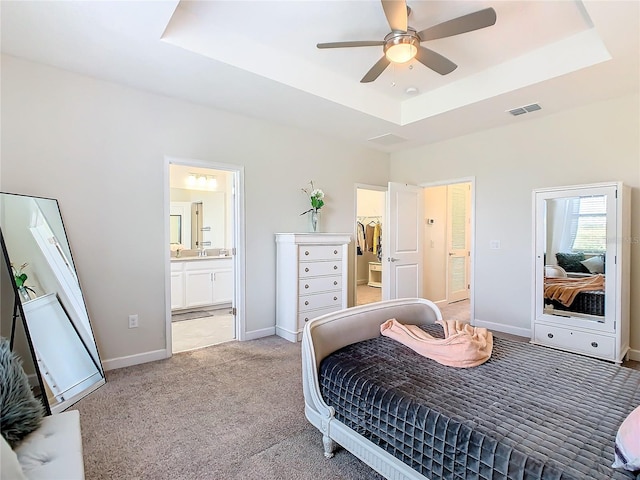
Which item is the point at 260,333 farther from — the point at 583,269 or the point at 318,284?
the point at 583,269

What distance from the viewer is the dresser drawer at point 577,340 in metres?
3.27

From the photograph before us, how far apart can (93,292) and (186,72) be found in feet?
6.94

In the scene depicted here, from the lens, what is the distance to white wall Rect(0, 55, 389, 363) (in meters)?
2.84

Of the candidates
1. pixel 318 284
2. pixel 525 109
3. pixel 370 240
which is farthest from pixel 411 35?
pixel 370 240

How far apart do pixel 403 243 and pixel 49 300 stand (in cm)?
424

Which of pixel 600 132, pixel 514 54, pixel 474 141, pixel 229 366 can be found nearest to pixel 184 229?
pixel 229 366

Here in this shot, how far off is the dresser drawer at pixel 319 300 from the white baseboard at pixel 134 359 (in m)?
1.53

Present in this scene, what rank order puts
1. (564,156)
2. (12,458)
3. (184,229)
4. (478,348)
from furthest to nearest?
(184,229), (564,156), (478,348), (12,458)

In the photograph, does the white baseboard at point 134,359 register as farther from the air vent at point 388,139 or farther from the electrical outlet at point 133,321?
the air vent at point 388,139

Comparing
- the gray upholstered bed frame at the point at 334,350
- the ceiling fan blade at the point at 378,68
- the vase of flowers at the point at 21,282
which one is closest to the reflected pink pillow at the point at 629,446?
the gray upholstered bed frame at the point at 334,350

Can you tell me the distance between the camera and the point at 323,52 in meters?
3.12

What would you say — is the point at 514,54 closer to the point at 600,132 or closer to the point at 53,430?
the point at 600,132

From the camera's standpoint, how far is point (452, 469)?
1360mm

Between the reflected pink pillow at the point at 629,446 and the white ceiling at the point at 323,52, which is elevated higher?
the white ceiling at the point at 323,52
